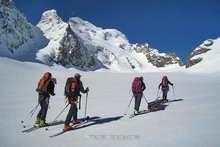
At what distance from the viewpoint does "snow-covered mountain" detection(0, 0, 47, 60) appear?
101 metres

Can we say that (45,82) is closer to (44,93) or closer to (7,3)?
(44,93)

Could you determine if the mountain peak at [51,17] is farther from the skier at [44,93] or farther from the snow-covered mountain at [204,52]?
the skier at [44,93]

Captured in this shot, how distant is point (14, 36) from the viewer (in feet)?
357

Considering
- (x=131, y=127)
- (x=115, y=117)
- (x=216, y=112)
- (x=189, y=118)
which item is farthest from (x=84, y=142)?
(x=216, y=112)

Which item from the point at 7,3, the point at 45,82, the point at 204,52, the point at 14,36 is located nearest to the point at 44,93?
the point at 45,82

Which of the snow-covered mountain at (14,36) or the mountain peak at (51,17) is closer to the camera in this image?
the snow-covered mountain at (14,36)

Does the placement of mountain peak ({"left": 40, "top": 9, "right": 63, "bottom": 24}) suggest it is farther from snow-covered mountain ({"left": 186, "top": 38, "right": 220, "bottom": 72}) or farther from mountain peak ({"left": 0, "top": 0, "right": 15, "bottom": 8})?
snow-covered mountain ({"left": 186, "top": 38, "right": 220, "bottom": 72})

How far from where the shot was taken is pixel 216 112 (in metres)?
11.5

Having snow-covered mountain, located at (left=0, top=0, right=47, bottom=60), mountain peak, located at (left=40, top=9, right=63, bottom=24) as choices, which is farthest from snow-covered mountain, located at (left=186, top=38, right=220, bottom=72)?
mountain peak, located at (left=40, top=9, right=63, bottom=24)

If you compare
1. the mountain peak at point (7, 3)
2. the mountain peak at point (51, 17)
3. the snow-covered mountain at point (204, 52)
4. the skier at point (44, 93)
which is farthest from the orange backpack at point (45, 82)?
the mountain peak at point (51, 17)

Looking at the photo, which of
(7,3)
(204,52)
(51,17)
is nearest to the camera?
(7,3)

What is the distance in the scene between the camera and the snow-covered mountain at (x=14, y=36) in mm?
100812

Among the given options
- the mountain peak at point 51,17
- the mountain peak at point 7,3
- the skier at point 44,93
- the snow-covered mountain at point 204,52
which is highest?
the mountain peak at point 51,17

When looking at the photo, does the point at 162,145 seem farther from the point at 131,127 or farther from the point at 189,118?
the point at 189,118
